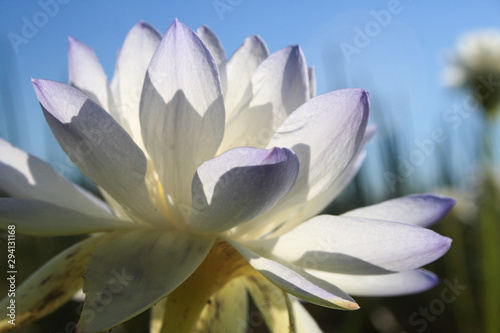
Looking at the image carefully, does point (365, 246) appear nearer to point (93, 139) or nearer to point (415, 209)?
point (415, 209)

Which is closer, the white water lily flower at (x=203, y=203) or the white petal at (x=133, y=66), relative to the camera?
the white water lily flower at (x=203, y=203)

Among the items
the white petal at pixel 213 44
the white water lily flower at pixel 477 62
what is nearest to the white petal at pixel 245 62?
the white petal at pixel 213 44

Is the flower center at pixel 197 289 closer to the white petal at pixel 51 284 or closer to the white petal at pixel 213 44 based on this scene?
the white petal at pixel 51 284

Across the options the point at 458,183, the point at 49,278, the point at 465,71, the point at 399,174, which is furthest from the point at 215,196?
the point at 465,71

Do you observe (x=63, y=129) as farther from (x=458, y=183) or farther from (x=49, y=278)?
(x=458, y=183)

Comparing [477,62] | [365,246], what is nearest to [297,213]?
[365,246]

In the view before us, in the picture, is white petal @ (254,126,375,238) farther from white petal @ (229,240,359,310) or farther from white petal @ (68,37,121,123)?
white petal @ (68,37,121,123)

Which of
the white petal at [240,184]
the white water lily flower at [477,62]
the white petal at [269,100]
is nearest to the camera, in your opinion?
the white petal at [240,184]
